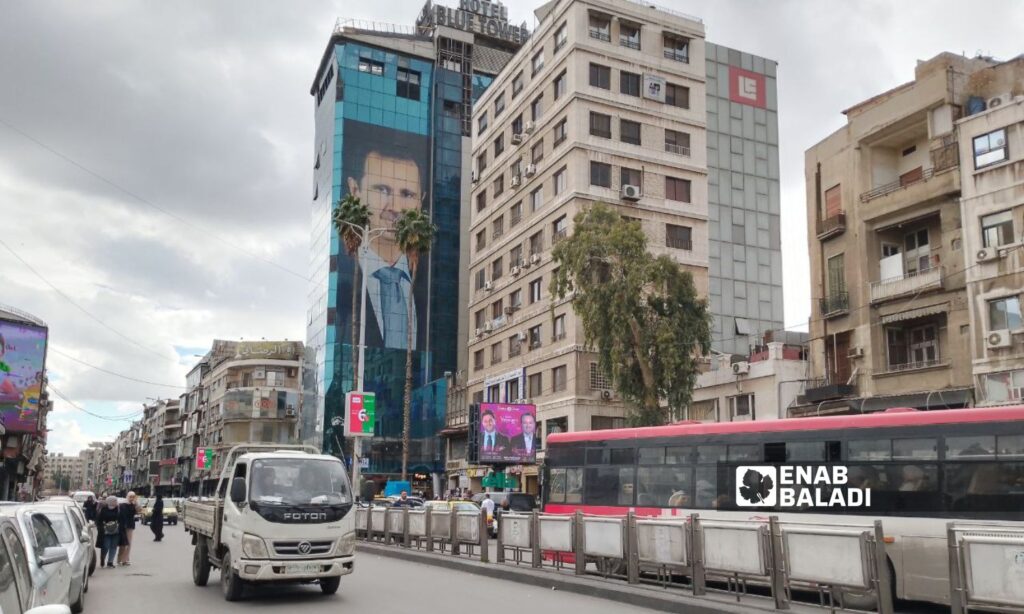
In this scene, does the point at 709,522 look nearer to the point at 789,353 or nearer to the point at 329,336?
the point at 789,353

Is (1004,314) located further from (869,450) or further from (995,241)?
(869,450)

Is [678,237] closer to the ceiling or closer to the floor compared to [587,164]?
closer to the floor

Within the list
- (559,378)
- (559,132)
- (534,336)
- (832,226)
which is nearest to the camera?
(832,226)

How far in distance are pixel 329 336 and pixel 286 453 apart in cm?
6966

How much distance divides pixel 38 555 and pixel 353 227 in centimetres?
5122

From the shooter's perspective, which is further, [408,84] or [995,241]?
[408,84]

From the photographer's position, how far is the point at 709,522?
44.5ft

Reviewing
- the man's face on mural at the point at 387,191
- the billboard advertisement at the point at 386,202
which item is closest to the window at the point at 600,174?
the billboard advertisement at the point at 386,202

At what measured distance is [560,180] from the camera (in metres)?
51.9

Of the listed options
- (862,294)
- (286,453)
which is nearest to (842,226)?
(862,294)

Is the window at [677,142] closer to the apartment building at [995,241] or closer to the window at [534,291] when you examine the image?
the window at [534,291]

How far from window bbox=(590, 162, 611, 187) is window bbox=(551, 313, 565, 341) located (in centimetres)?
763

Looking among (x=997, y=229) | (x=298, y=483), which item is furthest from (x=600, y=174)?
(x=298, y=483)

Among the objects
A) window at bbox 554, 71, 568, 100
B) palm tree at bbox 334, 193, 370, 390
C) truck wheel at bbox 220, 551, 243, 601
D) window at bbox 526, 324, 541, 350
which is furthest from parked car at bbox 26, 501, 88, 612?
window at bbox 554, 71, 568, 100
